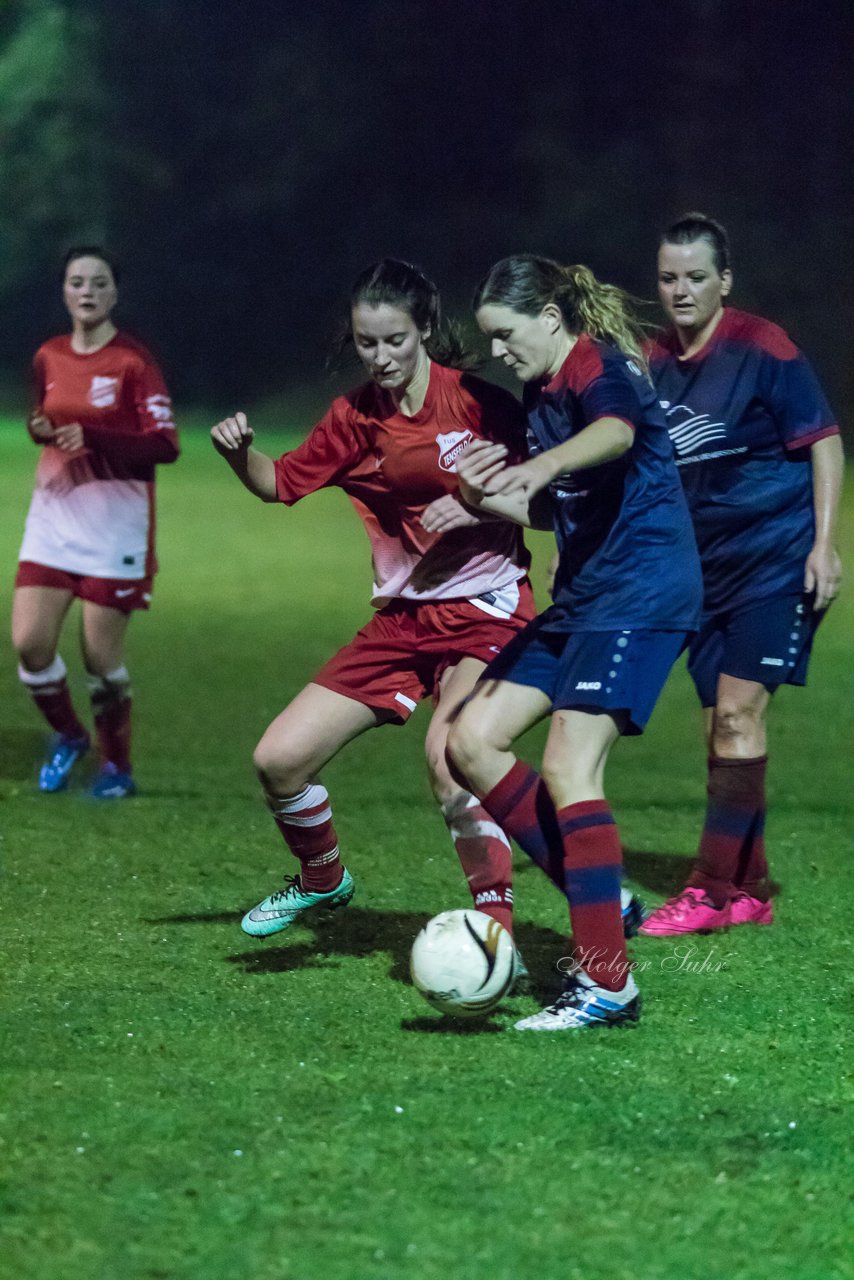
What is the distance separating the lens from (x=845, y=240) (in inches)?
1332

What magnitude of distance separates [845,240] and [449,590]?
31093 millimetres

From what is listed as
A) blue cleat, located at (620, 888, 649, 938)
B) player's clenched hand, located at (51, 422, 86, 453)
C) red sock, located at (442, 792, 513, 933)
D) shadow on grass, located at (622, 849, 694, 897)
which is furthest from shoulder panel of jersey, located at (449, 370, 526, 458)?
player's clenched hand, located at (51, 422, 86, 453)

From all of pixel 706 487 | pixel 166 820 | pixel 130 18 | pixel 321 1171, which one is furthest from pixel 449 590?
pixel 130 18

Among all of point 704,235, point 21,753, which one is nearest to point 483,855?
point 704,235

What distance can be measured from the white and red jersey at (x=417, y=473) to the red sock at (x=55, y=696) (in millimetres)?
2882

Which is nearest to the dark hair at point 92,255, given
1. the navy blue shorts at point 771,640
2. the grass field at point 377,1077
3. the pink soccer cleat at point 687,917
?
the grass field at point 377,1077

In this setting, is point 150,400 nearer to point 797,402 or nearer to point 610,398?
point 797,402

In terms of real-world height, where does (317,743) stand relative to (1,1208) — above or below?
above

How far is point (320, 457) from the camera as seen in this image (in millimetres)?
4656

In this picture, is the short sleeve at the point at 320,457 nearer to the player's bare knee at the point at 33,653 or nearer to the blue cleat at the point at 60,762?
the player's bare knee at the point at 33,653

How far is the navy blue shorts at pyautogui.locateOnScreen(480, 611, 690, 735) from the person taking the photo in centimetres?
408

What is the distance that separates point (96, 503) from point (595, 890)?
144 inches

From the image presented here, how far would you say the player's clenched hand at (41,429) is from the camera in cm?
695

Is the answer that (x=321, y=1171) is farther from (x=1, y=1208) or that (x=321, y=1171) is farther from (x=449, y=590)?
(x=449, y=590)
